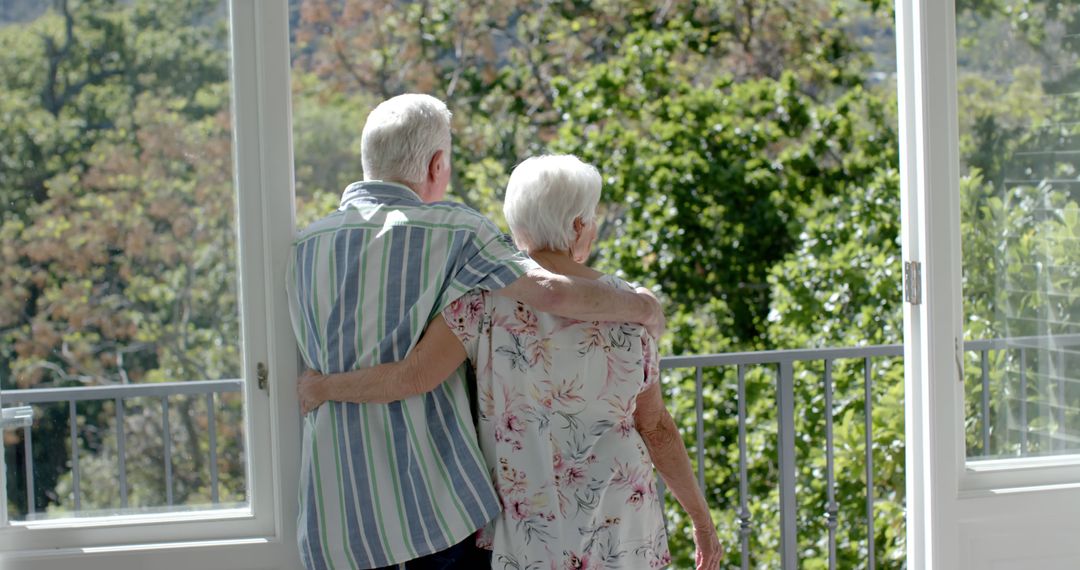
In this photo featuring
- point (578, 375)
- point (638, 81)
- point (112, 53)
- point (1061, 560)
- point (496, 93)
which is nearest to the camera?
point (578, 375)

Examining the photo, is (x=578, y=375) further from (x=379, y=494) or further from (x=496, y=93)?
(x=496, y=93)

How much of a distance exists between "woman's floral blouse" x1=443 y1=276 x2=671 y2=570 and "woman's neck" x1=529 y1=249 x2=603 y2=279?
0.06 metres

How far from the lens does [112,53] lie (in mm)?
2299

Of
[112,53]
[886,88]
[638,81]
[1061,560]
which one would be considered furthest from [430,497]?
[886,88]

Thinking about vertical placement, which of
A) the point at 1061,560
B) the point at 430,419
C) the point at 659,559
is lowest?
the point at 1061,560

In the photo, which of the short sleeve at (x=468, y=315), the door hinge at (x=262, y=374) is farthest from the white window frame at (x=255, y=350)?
the short sleeve at (x=468, y=315)

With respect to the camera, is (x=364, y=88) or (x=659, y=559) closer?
(x=659, y=559)

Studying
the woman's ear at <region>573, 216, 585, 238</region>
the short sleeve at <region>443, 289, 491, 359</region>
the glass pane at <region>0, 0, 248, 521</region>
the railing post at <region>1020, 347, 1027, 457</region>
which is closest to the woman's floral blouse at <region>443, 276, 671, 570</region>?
the short sleeve at <region>443, 289, 491, 359</region>

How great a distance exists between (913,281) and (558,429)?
1.07m

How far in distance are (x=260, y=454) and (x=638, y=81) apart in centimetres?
417

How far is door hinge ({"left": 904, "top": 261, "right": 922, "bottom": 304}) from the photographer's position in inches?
103

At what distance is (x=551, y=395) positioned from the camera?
2.00 metres

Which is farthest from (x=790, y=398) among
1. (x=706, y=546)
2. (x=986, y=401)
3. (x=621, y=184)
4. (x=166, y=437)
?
(x=621, y=184)

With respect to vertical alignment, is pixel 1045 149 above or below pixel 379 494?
above
